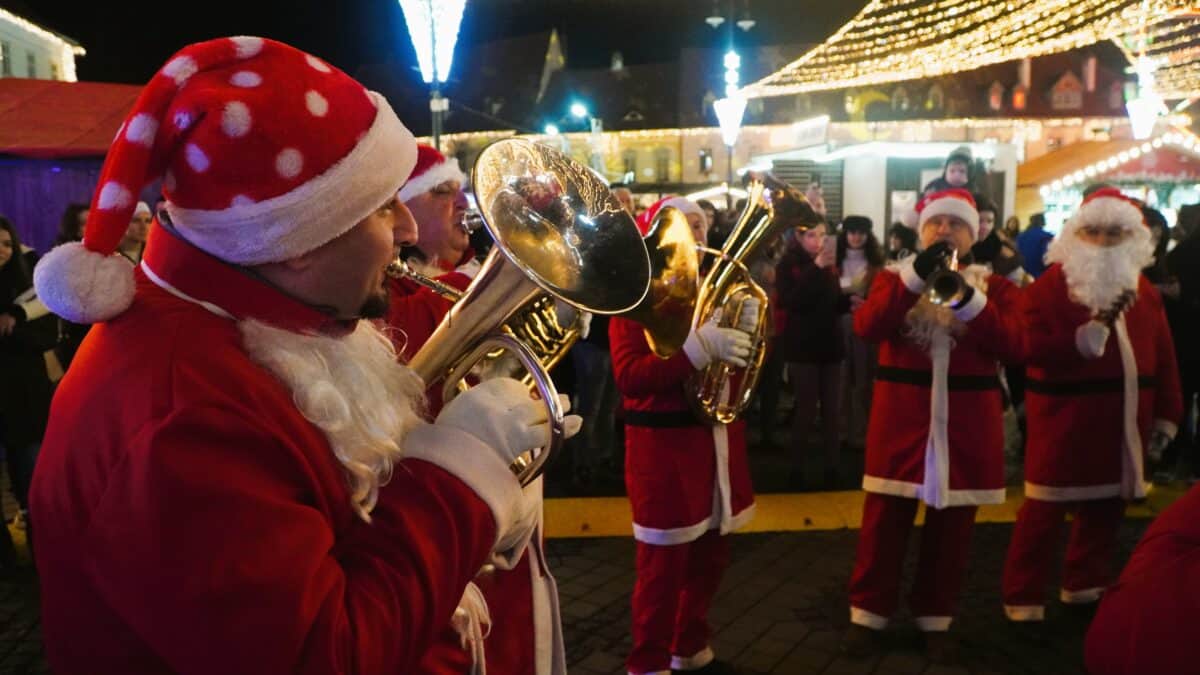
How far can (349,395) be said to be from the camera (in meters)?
1.51

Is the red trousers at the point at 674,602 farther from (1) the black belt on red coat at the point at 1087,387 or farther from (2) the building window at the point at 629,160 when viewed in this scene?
(2) the building window at the point at 629,160

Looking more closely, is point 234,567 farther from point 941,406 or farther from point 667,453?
point 941,406

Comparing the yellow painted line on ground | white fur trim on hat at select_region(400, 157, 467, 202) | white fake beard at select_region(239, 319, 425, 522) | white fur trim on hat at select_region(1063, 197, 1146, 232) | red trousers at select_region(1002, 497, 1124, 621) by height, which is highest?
white fur trim on hat at select_region(400, 157, 467, 202)

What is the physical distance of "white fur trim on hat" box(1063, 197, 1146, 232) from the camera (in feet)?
15.1

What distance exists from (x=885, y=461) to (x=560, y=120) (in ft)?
137

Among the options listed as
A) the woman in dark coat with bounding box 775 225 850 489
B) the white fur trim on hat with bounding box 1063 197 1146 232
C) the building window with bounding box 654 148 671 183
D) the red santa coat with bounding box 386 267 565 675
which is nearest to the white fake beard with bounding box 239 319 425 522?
the red santa coat with bounding box 386 267 565 675

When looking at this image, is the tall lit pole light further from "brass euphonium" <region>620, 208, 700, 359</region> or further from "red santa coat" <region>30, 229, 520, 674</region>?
"red santa coat" <region>30, 229, 520, 674</region>

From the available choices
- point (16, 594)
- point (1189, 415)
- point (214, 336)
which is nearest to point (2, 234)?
point (16, 594)

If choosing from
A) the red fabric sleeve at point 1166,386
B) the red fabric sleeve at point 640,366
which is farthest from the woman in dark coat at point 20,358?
the red fabric sleeve at point 1166,386

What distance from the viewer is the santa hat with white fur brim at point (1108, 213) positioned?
4.61 meters

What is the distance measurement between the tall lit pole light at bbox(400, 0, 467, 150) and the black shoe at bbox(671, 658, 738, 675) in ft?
20.5

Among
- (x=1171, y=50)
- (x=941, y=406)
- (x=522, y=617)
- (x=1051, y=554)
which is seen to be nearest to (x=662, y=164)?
(x=1171, y=50)

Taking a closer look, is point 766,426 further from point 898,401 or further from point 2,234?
point 2,234

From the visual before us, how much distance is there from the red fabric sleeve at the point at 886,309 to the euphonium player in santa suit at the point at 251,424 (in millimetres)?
2829
